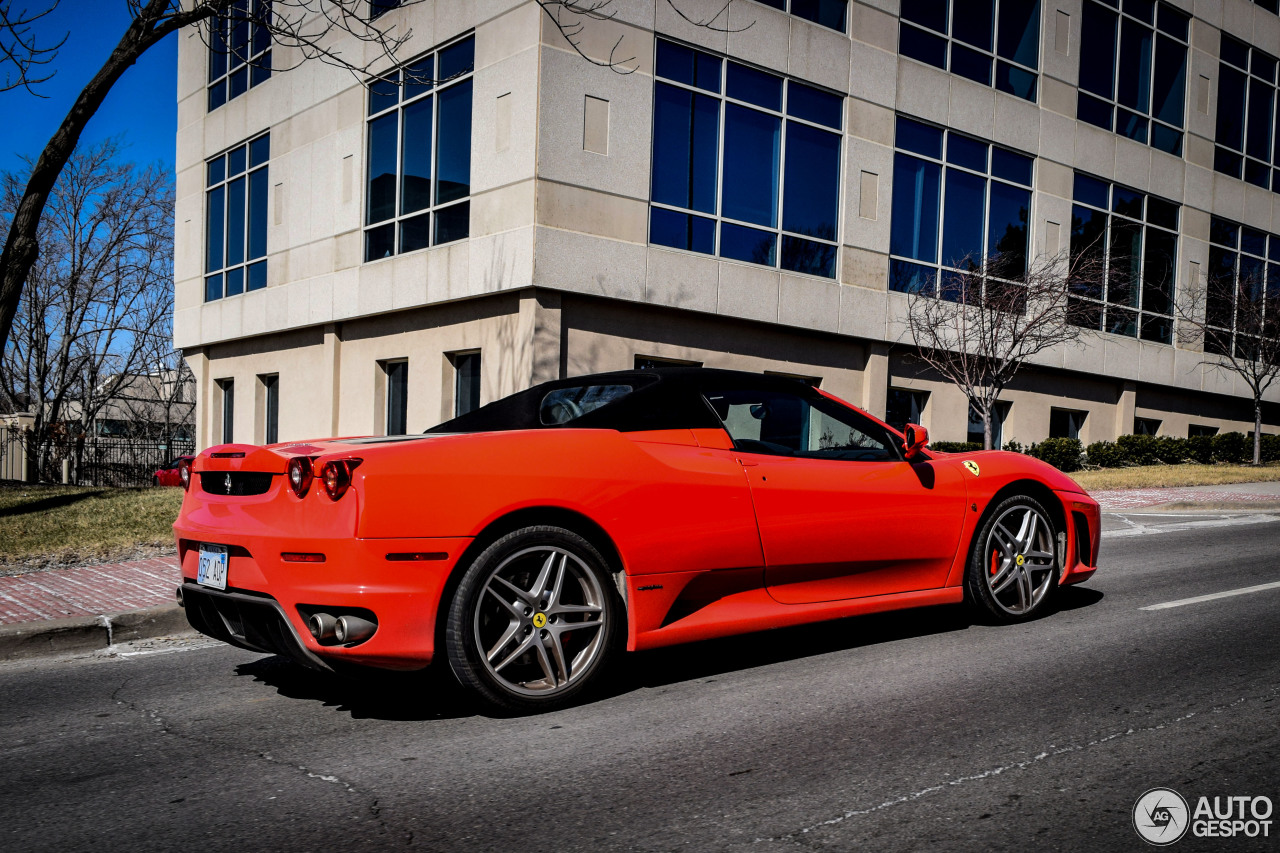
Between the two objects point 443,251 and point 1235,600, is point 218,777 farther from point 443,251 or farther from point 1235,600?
point 443,251

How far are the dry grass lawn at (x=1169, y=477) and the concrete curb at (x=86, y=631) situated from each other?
13.8 meters

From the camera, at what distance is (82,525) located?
10406 mm

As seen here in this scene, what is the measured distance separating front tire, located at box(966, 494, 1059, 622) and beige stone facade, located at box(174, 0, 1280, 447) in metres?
9.29

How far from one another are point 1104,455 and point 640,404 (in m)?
18.8

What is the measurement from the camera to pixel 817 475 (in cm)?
491

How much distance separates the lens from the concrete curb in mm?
5387

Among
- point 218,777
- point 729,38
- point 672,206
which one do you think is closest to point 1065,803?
point 218,777

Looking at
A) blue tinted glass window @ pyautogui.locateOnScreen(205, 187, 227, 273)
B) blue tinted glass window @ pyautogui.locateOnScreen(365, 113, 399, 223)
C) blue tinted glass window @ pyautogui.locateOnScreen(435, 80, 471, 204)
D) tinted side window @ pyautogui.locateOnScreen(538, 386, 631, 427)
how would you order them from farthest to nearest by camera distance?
blue tinted glass window @ pyautogui.locateOnScreen(205, 187, 227, 273) → blue tinted glass window @ pyautogui.locateOnScreen(365, 113, 399, 223) → blue tinted glass window @ pyautogui.locateOnScreen(435, 80, 471, 204) → tinted side window @ pyautogui.locateOnScreen(538, 386, 631, 427)

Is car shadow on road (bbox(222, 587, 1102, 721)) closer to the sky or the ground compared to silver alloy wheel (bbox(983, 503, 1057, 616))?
closer to the ground

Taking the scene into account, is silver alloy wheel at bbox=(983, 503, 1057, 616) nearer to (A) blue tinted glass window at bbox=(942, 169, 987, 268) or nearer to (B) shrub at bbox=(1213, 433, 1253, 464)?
(A) blue tinted glass window at bbox=(942, 169, 987, 268)

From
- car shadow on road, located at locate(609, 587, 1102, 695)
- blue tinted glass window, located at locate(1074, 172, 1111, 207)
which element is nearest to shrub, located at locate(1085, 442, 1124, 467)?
blue tinted glass window, located at locate(1074, 172, 1111, 207)

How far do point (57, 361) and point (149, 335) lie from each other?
251cm

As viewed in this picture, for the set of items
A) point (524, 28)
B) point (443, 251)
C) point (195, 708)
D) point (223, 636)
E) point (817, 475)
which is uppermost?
point (524, 28)

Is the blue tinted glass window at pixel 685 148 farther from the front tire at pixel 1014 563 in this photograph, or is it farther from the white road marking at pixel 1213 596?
the front tire at pixel 1014 563
